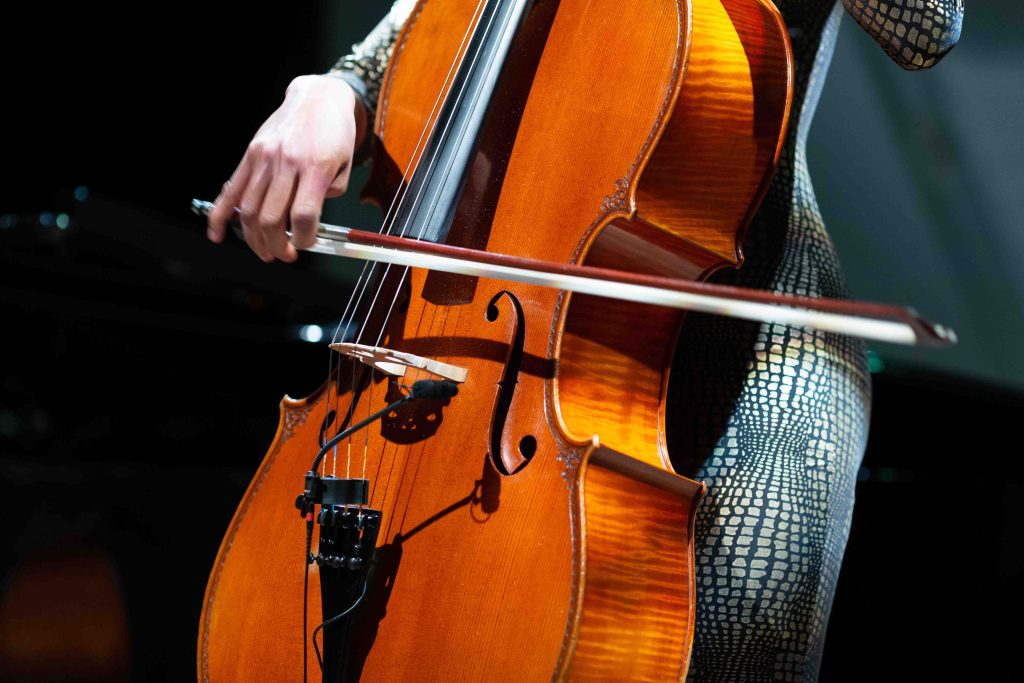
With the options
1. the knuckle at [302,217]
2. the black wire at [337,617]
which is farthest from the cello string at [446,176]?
the black wire at [337,617]

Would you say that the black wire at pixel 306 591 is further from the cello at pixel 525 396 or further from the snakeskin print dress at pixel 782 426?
the snakeskin print dress at pixel 782 426

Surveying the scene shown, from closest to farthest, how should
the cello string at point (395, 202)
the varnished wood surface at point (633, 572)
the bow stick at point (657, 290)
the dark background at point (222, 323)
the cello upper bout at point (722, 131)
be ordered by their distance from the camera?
the bow stick at point (657, 290)
the varnished wood surface at point (633, 572)
the cello upper bout at point (722, 131)
the cello string at point (395, 202)
the dark background at point (222, 323)

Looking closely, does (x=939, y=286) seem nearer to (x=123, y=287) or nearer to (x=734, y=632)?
(x=734, y=632)

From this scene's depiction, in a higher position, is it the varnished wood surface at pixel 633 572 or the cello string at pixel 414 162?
the cello string at pixel 414 162

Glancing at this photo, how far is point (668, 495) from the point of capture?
2.37 ft

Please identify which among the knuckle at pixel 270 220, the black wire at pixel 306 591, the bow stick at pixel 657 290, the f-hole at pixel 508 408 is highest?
the knuckle at pixel 270 220

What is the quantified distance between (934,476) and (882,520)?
149 millimetres

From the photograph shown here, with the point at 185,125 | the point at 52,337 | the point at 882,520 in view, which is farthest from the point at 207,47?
the point at 882,520

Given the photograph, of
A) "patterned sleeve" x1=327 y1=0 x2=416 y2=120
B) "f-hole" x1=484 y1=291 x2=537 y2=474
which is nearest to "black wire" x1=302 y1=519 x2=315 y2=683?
"f-hole" x1=484 y1=291 x2=537 y2=474

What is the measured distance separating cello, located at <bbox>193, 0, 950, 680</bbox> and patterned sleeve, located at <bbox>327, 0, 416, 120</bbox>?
13 cm

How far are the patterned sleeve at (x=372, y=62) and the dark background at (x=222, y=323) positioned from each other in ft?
3.39

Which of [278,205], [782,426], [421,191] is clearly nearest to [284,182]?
[278,205]

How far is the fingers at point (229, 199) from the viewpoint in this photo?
808mm

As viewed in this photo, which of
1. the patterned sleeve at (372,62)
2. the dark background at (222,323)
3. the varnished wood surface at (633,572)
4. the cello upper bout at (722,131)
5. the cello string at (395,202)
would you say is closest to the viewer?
the varnished wood surface at (633,572)
